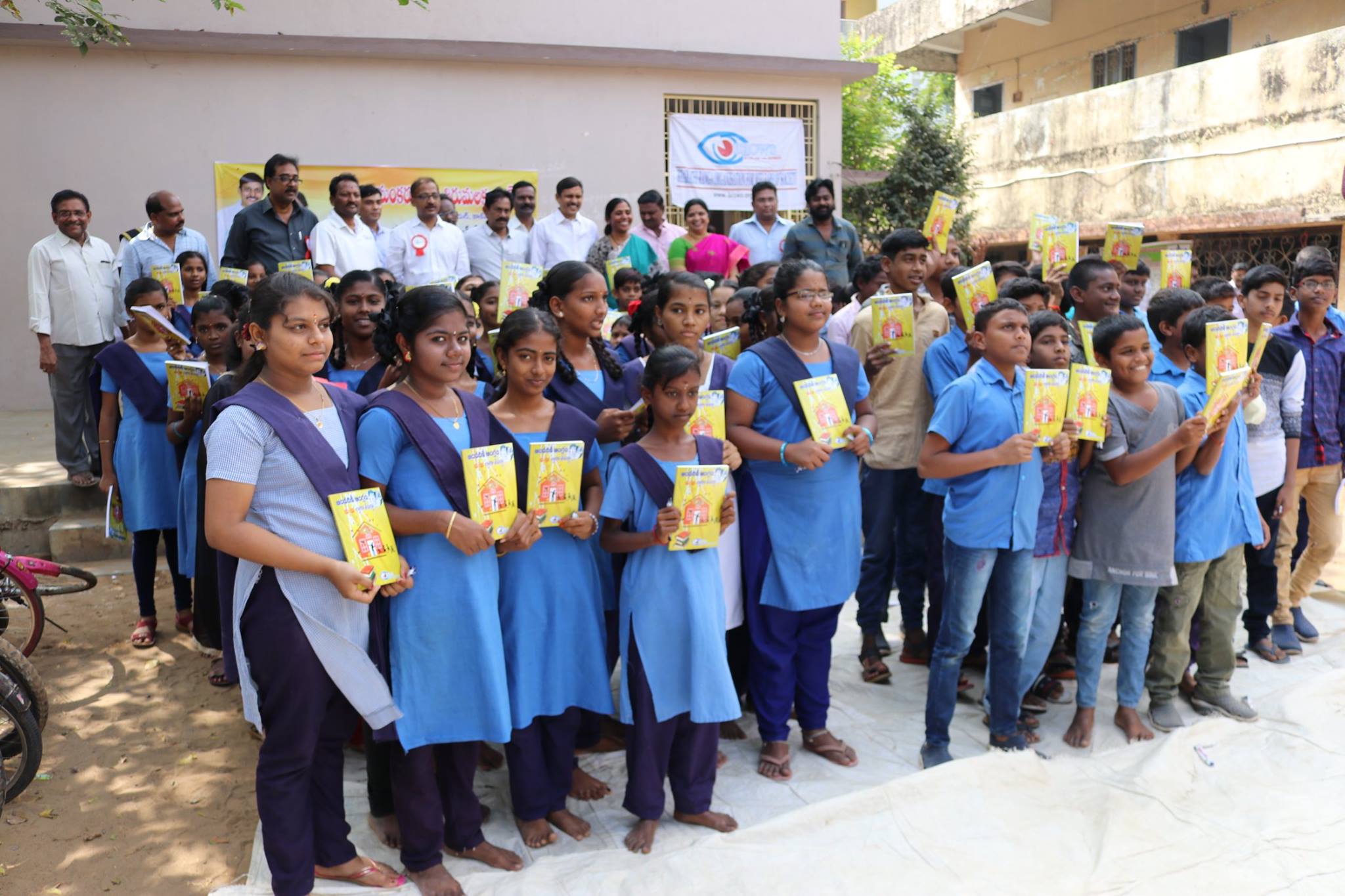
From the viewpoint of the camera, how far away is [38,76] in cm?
956

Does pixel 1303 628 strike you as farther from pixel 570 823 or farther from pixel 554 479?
pixel 554 479

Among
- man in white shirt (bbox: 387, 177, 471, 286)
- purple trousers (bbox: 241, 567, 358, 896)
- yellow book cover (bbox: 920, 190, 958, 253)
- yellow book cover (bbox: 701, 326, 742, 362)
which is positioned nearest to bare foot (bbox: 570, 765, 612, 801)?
purple trousers (bbox: 241, 567, 358, 896)

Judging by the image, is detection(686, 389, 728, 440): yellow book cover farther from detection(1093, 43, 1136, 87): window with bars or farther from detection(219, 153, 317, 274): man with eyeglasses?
detection(1093, 43, 1136, 87): window with bars

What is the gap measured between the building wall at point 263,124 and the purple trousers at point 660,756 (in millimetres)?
8342

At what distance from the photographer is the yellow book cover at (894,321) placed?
4.32 metres

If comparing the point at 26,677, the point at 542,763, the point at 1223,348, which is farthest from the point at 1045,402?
the point at 26,677

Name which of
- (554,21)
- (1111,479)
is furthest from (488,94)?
(1111,479)

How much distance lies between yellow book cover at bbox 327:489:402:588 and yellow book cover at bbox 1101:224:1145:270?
4100 mm

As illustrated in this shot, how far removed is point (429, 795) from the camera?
312 centimetres

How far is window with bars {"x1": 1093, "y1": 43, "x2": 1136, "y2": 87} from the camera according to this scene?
16984 mm

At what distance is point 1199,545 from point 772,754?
6.48 ft

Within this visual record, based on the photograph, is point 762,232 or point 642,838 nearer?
point 642,838

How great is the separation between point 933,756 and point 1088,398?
1471mm

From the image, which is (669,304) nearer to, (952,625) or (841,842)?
(952,625)
